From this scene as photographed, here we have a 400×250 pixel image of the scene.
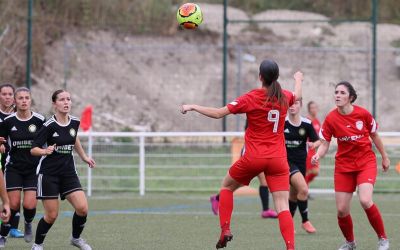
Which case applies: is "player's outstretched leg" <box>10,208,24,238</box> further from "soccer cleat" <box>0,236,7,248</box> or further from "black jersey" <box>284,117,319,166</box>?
"black jersey" <box>284,117,319,166</box>

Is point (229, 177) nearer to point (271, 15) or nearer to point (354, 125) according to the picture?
point (354, 125)

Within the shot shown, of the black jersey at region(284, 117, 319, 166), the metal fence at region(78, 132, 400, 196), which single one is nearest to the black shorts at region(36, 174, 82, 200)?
A: the black jersey at region(284, 117, 319, 166)

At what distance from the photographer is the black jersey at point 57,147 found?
31.9 feet

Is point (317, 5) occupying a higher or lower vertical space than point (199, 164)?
higher

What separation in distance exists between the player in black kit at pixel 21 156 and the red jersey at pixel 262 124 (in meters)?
2.85

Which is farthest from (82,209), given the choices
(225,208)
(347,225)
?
(347,225)

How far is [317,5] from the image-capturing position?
95.0ft

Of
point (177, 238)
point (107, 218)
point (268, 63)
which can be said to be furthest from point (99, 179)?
point (268, 63)

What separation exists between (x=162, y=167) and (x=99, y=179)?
1.25m

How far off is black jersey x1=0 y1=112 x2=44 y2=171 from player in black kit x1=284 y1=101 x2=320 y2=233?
3.21 meters

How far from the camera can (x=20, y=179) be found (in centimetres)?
1088

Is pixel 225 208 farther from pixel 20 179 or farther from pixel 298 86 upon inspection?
pixel 20 179

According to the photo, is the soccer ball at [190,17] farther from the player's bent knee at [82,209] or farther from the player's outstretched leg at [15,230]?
the player's outstretched leg at [15,230]

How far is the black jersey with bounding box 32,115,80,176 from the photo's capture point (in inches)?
383
